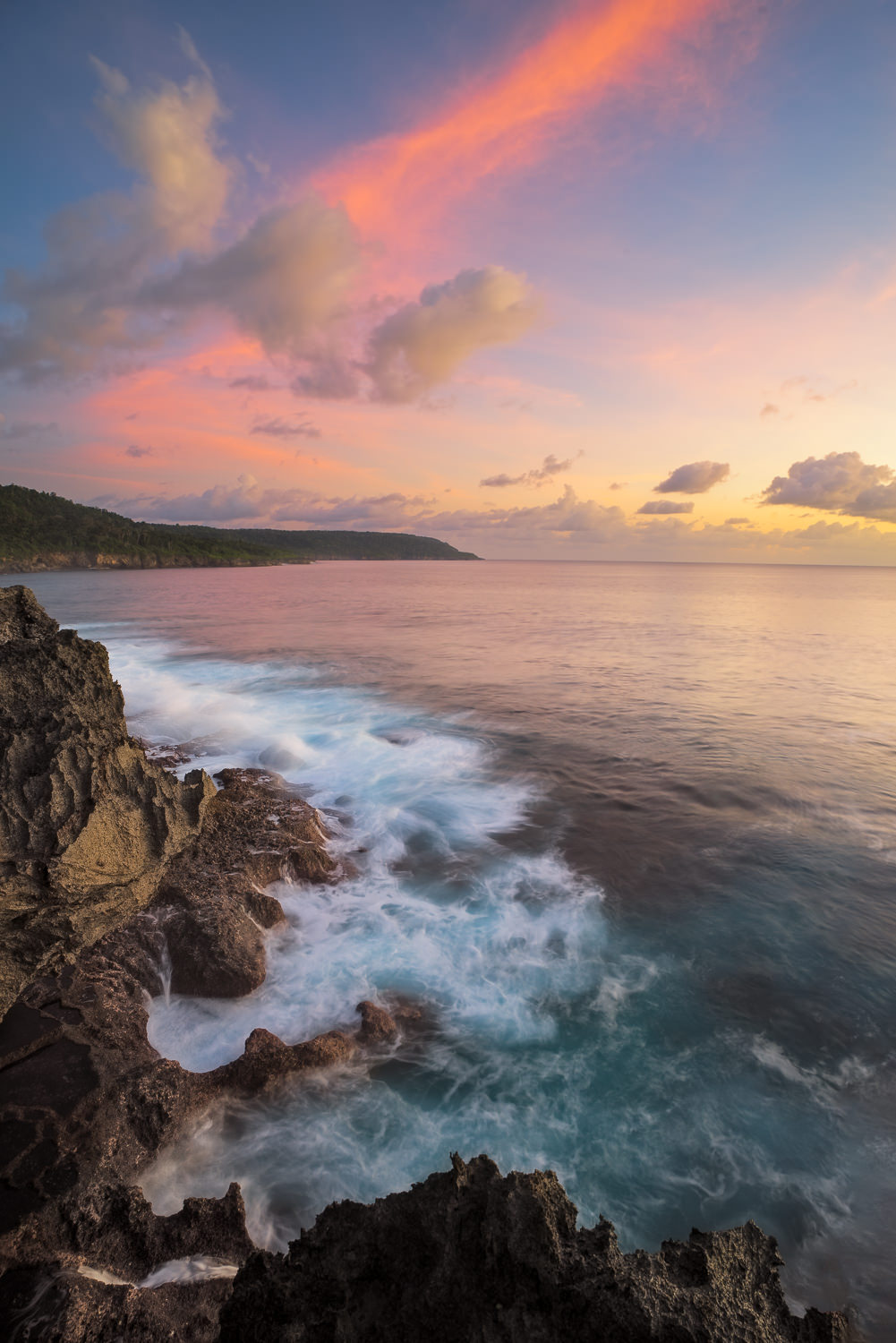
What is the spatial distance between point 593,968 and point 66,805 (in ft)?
22.3

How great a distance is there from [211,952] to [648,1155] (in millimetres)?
5127

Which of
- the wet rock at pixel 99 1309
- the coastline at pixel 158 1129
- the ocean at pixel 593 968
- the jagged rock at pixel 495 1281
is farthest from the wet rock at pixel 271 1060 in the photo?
the jagged rock at pixel 495 1281

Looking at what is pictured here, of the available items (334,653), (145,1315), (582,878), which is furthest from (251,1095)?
(334,653)

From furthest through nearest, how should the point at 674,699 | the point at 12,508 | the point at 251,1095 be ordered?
1. the point at 12,508
2. the point at 674,699
3. the point at 251,1095

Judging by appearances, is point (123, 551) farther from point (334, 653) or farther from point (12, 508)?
point (334, 653)

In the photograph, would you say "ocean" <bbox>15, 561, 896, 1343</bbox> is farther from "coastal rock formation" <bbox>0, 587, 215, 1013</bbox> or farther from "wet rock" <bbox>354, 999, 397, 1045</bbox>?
"coastal rock formation" <bbox>0, 587, 215, 1013</bbox>

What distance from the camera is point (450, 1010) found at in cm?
722

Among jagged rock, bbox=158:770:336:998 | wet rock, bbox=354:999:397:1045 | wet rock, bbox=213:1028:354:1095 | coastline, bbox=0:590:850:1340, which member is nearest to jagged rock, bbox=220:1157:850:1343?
coastline, bbox=0:590:850:1340

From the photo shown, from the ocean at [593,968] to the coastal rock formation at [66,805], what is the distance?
7.75ft

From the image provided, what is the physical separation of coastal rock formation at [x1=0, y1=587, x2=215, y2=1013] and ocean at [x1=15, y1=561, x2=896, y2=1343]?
2362mm

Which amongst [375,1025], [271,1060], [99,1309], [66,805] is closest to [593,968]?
[375,1025]

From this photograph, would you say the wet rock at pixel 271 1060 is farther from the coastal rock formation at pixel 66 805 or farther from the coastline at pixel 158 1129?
the coastal rock formation at pixel 66 805

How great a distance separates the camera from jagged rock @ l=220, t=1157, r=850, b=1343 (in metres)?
2.86

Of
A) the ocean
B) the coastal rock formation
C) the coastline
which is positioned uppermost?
the coastal rock formation
